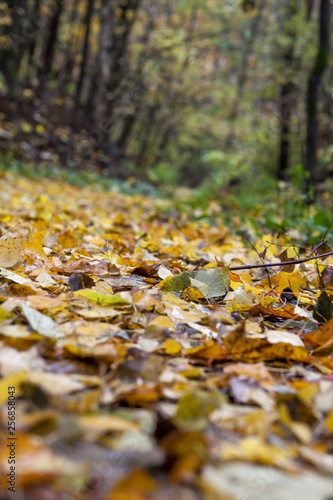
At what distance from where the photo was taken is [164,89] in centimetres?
1844

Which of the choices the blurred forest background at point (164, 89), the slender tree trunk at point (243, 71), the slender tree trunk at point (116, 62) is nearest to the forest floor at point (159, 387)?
the blurred forest background at point (164, 89)

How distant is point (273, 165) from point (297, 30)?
125 inches

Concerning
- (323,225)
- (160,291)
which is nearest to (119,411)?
(160,291)

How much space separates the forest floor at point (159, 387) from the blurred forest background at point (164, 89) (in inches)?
102

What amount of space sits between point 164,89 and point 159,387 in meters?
18.9

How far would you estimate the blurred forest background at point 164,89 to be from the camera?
8906 mm

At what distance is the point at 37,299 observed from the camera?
119 centimetres

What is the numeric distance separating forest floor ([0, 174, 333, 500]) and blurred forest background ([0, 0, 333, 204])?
8.51 ft

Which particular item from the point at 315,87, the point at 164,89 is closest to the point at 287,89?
the point at 315,87

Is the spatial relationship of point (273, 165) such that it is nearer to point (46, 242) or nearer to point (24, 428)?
point (46, 242)

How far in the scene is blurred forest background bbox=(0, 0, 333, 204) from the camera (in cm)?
891

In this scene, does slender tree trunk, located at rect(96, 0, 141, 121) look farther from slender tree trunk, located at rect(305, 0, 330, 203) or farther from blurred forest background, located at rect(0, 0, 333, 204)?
slender tree trunk, located at rect(305, 0, 330, 203)

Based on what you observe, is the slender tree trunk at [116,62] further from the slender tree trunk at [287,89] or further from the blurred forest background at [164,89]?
the slender tree trunk at [287,89]

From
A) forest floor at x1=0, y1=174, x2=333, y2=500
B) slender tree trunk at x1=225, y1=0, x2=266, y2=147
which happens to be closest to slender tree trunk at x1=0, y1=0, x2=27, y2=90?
slender tree trunk at x1=225, y1=0, x2=266, y2=147
